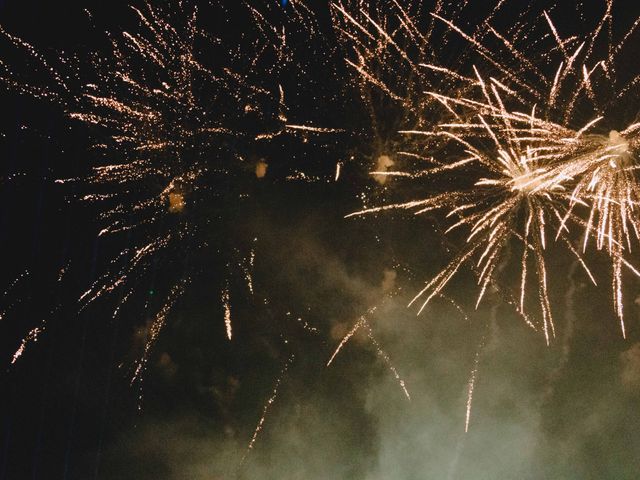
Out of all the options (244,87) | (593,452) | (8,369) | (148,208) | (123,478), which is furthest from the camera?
(123,478)

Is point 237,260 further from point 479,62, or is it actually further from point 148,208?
point 479,62

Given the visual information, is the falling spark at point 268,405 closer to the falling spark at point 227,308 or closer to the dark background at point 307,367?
the dark background at point 307,367

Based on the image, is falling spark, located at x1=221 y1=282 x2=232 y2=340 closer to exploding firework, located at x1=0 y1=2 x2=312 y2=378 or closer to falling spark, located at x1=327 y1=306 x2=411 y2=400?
exploding firework, located at x1=0 y1=2 x2=312 y2=378

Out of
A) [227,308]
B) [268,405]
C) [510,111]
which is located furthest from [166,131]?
[268,405]

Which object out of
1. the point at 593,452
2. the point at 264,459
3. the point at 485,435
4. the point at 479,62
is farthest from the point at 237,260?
the point at 593,452

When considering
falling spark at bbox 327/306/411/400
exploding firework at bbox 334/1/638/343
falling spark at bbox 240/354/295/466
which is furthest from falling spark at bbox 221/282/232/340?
exploding firework at bbox 334/1/638/343

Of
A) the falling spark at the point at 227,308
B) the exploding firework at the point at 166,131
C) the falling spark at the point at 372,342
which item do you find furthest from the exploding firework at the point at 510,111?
the falling spark at the point at 227,308

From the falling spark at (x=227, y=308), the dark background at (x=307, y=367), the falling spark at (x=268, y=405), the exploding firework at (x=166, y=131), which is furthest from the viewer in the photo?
the falling spark at (x=268, y=405)

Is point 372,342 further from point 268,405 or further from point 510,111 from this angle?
point 510,111
